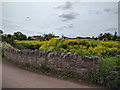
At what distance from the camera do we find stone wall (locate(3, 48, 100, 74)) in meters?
3.70

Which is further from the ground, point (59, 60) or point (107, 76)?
point (59, 60)

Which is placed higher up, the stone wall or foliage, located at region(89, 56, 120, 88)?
the stone wall

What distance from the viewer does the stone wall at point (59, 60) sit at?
3.70 meters

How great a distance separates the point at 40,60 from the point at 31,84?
146 cm

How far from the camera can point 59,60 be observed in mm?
4242

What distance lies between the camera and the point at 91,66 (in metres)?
3.66

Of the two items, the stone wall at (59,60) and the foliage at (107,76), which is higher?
the stone wall at (59,60)

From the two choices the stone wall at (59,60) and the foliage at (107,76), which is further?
the stone wall at (59,60)

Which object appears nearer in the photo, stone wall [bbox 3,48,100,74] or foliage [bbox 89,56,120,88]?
foliage [bbox 89,56,120,88]

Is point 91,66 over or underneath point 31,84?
over

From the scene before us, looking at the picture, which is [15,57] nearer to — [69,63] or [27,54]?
[27,54]

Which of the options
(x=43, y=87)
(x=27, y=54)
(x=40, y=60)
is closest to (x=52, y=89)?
(x=43, y=87)

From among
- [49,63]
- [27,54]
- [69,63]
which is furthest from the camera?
[27,54]

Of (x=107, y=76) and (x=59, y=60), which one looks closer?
(x=107, y=76)
